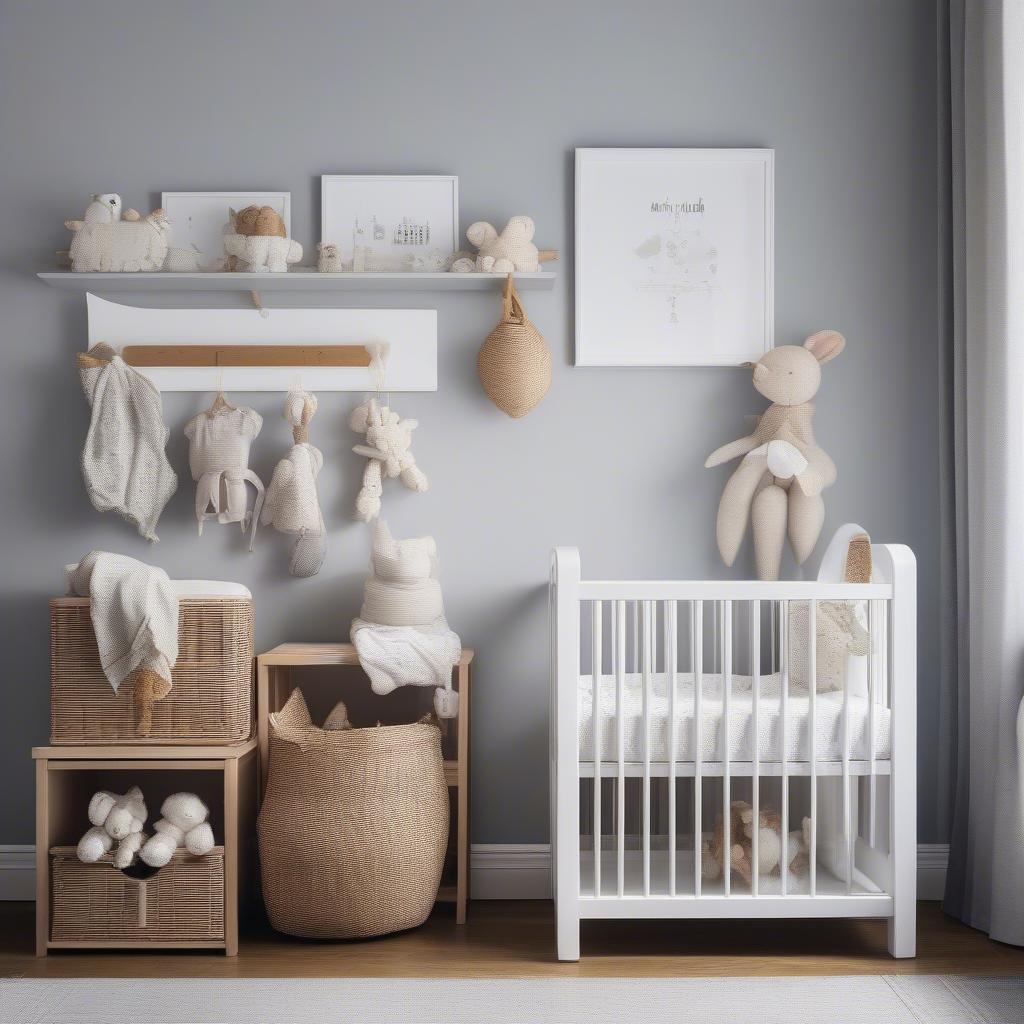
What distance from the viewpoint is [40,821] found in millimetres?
2303

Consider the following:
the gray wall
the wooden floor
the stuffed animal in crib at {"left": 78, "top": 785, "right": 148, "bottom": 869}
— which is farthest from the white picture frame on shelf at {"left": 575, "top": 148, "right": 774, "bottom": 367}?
the stuffed animal in crib at {"left": 78, "top": 785, "right": 148, "bottom": 869}

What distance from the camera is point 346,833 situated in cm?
226

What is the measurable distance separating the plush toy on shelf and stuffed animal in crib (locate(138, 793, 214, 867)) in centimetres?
127

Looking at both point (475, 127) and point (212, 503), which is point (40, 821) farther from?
point (475, 127)

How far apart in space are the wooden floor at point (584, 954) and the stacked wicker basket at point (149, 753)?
0.07 metres

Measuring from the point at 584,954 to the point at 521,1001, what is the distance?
28 centimetres

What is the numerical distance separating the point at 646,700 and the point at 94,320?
1.69 m

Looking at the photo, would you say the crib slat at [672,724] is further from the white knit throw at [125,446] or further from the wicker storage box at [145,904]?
the white knit throw at [125,446]

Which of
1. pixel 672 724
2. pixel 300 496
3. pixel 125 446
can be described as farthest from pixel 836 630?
pixel 125 446

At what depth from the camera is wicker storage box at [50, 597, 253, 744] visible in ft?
7.63

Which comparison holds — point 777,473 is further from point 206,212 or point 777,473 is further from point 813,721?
point 206,212

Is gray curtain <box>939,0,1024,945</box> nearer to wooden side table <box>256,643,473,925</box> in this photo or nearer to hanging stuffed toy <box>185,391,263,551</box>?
wooden side table <box>256,643,473,925</box>

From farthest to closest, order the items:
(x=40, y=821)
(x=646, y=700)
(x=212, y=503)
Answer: (x=212, y=503), (x=40, y=821), (x=646, y=700)

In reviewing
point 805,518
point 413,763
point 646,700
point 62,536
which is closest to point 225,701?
point 413,763
